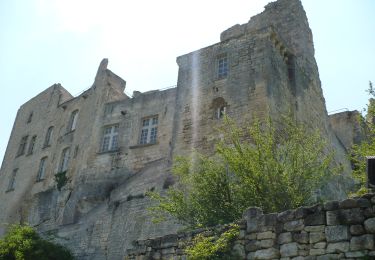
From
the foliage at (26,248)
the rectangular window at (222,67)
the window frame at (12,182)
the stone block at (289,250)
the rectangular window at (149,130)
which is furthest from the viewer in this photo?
the window frame at (12,182)

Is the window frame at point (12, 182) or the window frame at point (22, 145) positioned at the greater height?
the window frame at point (22, 145)

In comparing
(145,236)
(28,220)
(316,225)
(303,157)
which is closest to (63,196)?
(28,220)

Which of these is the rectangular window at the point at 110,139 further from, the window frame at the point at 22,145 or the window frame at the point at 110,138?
the window frame at the point at 22,145

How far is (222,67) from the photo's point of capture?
17.0 metres

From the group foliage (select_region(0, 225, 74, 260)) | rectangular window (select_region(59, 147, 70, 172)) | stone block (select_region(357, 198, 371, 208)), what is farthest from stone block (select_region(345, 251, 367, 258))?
rectangular window (select_region(59, 147, 70, 172))

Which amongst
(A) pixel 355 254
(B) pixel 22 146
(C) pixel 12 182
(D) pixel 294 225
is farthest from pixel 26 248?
(B) pixel 22 146

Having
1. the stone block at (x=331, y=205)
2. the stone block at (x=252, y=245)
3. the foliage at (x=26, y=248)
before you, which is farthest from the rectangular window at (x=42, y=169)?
the stone block at (x=331, y=205)

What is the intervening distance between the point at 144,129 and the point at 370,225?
50.3 ft

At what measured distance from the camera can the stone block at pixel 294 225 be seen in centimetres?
617

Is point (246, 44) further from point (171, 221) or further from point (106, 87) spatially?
point (106, 87)

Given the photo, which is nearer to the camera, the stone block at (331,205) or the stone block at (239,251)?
the stone block at (331,205)

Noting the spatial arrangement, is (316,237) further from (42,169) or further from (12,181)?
(12,181)

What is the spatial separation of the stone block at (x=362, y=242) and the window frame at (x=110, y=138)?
1562 centimetres

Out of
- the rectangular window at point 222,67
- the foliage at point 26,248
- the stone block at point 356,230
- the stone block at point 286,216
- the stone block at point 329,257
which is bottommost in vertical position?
the stone block at point 329,257
